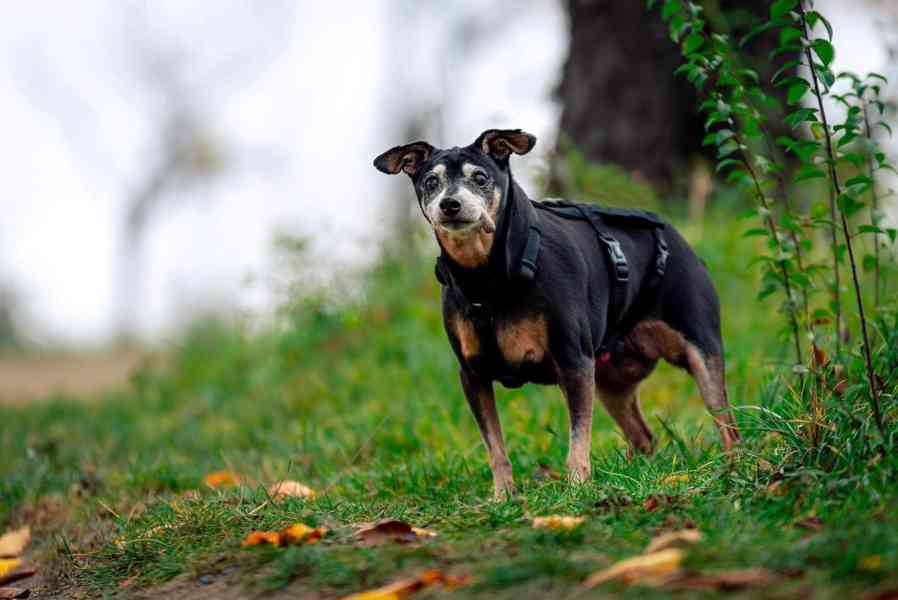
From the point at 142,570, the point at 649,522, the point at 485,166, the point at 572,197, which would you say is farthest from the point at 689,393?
the point at 142,570

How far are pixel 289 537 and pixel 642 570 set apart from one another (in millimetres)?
1263

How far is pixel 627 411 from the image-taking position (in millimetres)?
5262

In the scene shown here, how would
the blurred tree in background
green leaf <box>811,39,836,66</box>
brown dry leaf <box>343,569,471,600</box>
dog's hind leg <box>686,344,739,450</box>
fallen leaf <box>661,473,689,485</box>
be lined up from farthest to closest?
the blurred tree in background < dog's hind leg <box>686,344,739,450</box> < fallen leaf <box>661,473,689,485</box> < green leaf <box>811,39,836,66</box> < brown dry leaf <box>343,569,471,600</box>

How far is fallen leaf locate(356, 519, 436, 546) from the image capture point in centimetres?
343

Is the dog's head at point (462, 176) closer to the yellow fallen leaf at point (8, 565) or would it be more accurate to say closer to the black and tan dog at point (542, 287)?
the black and tan dog at point (542, 287)

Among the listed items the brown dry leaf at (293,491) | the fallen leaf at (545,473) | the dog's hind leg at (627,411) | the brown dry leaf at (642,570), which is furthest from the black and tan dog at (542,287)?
the brown dry leaf at (642,570)

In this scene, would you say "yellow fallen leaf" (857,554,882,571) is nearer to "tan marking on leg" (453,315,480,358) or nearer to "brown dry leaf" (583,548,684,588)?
"brown dry leaf" (583,548,684,588)

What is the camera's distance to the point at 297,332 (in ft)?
31.2

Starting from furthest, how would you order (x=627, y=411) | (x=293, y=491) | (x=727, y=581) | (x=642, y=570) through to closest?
(x=627, y=411) < (x=293, y=491) < (x=642, y=570) < (x=727, y=581)

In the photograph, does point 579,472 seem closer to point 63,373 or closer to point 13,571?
point 13,571

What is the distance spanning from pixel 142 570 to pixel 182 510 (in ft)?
1.40

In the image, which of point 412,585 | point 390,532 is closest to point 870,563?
point 412,585

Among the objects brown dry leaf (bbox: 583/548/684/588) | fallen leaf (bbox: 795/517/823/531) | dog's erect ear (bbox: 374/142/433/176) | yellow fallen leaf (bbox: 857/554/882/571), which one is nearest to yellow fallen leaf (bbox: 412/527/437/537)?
brown dry leaf (bbox: 583/548/684/588)

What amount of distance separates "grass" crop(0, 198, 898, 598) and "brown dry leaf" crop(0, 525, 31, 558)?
0.35 ft
